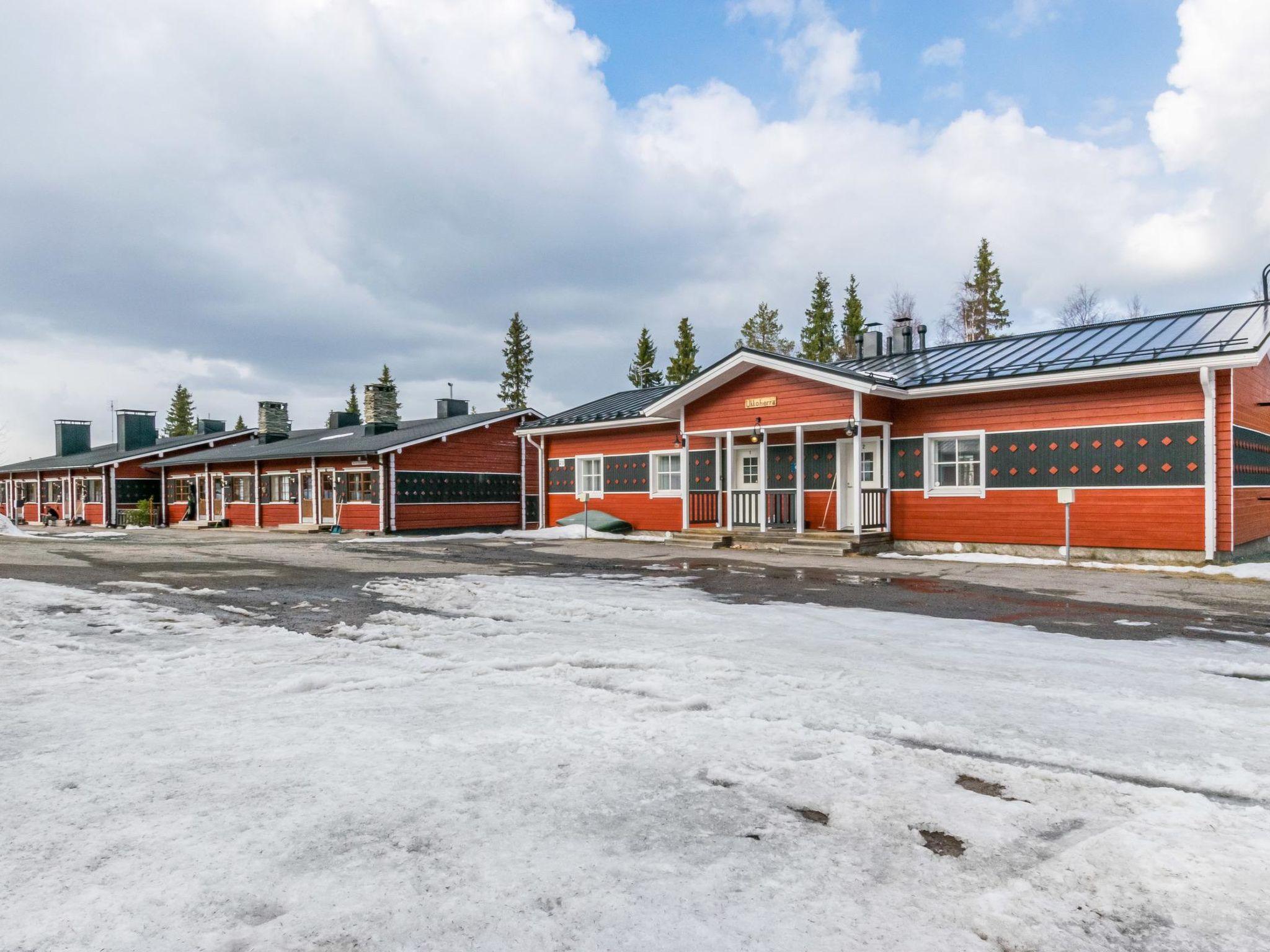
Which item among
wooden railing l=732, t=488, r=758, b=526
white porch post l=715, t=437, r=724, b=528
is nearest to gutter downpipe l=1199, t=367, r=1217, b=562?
wooden railing l=732, t=488, r=758, b=526

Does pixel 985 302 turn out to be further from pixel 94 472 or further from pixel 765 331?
pixel 94 472

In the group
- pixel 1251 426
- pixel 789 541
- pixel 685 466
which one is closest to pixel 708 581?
pixel 789 541

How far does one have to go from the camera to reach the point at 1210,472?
44.8 feet

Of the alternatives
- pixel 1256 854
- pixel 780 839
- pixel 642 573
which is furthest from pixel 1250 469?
pixel 780 839

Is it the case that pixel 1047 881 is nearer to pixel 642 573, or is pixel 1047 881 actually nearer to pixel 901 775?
pixel 901 775

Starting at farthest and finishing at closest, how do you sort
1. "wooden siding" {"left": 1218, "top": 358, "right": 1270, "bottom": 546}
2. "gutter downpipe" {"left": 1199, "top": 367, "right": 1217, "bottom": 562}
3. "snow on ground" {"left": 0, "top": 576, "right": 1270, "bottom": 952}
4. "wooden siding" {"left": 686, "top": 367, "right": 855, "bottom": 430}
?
1. "wooden siding" {"left": 686, "top": 367, "right": 855, "bottom": 430}
2. "wooden siding" {"left": 1218, "top": 358, "right": 1270, "bottom": 546}
3. "gutter downpipe" {"left": 1199, "top": 367, "right": 1217, "bottom": 562}
4. "snow on ground" {"left": 0, "top": 576, "right": 1270, "bottom": 952}

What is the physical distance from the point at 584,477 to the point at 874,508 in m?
9.28

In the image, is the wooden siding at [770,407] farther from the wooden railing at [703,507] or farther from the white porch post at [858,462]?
the wooden railing at [703,507]

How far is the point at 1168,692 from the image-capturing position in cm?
515

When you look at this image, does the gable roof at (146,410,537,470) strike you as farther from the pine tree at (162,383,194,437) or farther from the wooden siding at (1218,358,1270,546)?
the pine tree at (162,383,194,437)

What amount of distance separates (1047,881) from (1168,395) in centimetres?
1422

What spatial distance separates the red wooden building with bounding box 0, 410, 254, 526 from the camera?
38.0 m

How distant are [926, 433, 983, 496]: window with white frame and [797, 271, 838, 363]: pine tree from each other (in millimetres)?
38683

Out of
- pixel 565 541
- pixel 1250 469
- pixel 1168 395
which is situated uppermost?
pixel 1168 395
